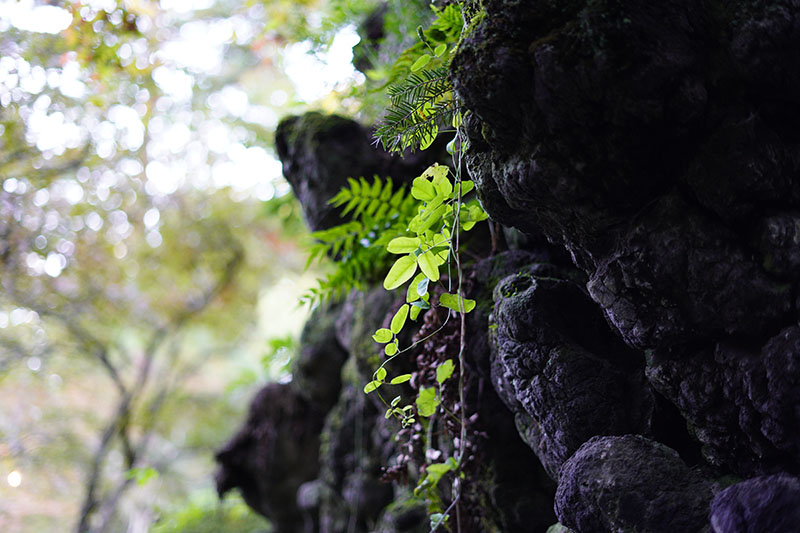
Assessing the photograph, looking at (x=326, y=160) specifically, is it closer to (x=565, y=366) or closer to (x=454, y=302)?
(x=454, y=302)

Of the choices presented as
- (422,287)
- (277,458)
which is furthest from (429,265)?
(277,458)

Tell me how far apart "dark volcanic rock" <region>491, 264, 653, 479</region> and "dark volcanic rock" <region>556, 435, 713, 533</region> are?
114 millimetres

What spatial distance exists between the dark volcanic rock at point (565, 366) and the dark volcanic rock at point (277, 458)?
2615 mm

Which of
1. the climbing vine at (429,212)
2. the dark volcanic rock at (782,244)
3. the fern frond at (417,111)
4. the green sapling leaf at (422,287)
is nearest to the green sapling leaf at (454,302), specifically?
the climbing vine at (429,212)

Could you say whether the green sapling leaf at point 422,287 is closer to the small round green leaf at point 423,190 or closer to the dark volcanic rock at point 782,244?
the small round green leaf at point 423,190

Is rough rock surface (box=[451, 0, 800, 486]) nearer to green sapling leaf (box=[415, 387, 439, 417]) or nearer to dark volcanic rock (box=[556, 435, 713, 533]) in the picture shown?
dark volcanic rock (box=[556, 435, 713, 533])

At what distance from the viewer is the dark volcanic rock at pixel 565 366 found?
4.49 ft

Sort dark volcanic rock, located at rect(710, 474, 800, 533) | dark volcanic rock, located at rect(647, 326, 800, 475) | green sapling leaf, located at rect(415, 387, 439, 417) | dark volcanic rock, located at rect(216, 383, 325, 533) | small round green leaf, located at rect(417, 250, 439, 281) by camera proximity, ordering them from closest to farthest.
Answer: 1. dark volcanic rock, located at rect(710, 474, 800, 533)
2. dark volcanic rock, located at rect(647, 326, 800, 475)
3. small round green leaf, located at rect(417, 250, 439, 281)
4. green sapling leaf, located at rect(415, 387, 439, 417)
5. dark volcanic rock, located at rect(216, 383, 325, 533)

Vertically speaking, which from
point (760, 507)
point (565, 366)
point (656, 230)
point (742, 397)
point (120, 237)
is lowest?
point (760, 507)

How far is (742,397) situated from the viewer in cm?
109

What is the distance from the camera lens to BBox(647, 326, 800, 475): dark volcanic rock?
3.30 feet

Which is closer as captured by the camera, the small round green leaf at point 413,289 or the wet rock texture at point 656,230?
the wet rock texture at point 656,230

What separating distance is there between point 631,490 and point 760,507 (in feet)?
0.83

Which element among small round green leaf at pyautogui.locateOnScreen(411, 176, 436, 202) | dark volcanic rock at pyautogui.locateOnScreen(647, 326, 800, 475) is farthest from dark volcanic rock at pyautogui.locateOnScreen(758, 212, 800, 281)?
small round green leaf at pyautogui.locateOnScreen(411, 176, 436, 202)
